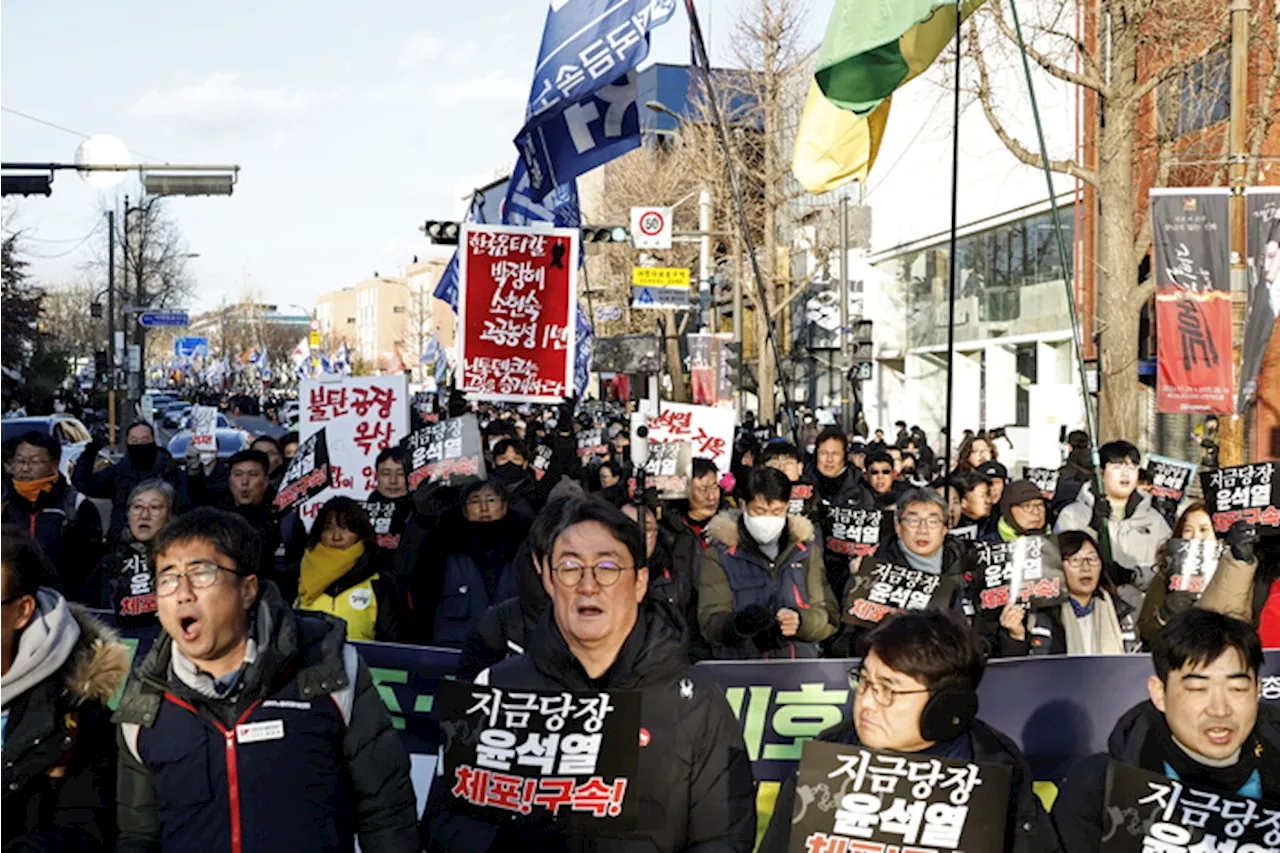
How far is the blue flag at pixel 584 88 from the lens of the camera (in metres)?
9.32

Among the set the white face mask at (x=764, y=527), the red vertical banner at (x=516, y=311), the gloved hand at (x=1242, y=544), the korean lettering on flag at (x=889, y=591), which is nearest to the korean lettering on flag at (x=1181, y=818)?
the gloved hand at (x=1242, y=544)

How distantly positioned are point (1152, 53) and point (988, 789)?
55.6 ft

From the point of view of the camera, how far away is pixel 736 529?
705 centimetres

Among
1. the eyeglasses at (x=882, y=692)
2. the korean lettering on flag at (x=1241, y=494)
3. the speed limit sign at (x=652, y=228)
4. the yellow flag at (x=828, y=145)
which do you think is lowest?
the eyeglasses at (x=882, y=692)

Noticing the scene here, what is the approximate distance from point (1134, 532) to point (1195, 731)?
5731 mm

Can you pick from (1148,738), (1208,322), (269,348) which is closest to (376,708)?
(1148,738)

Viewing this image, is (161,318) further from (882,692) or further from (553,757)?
(882,692)

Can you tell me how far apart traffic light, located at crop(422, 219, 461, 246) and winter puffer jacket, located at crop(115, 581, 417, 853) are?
975 centimetres

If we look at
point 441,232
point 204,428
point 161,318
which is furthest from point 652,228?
point 441,232

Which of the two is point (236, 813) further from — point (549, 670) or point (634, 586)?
point (634, 586)

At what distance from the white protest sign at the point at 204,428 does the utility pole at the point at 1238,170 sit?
34.6 feet

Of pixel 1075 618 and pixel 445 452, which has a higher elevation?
pixel 445 452

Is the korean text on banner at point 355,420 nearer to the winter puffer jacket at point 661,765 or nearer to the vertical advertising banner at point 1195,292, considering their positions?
the winter puffer jacket at point 661,765

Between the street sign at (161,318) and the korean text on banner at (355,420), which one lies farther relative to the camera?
the street sign at (161,318)
